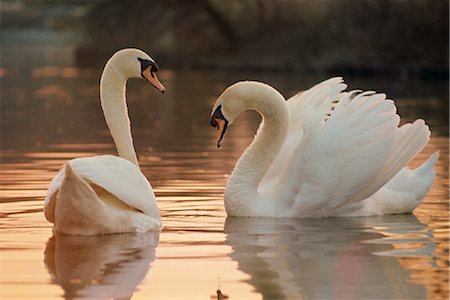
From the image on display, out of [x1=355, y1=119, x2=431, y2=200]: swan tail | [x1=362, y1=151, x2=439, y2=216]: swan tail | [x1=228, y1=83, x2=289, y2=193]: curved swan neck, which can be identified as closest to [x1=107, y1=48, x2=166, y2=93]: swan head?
[x1=228, y1=83, x2=289, y2=193]: curved swan neck

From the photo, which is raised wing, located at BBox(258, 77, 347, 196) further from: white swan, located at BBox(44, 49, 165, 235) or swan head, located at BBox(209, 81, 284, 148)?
white swan, located at BBox(44, 49, 165, 235)

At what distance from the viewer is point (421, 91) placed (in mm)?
26719

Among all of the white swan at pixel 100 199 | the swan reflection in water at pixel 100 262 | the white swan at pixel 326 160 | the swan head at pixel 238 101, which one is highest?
the swan head at pixel 238 101

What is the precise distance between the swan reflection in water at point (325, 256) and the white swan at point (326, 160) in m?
0.14

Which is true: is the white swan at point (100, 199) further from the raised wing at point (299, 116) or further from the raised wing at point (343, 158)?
the raised wing at point (299, 116)

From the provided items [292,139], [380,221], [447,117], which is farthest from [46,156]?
[447,117]

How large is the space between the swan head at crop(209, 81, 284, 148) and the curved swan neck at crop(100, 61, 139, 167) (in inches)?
24.2

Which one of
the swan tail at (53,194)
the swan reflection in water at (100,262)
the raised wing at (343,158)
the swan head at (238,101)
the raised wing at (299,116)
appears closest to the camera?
the swan reflection in water at (100,262)

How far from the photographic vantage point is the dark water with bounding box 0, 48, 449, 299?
24.0ft

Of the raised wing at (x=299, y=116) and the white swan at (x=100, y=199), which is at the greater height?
the raised wing at (x=299, y=116)

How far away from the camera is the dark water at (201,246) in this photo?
24.0ft

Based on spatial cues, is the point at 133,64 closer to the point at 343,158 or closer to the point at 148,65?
the point at 148,65

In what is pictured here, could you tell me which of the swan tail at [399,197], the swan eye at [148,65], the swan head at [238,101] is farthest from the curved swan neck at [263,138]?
the swan tail at [399,197]

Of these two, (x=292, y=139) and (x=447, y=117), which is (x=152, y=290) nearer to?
(x=292, y=139)
